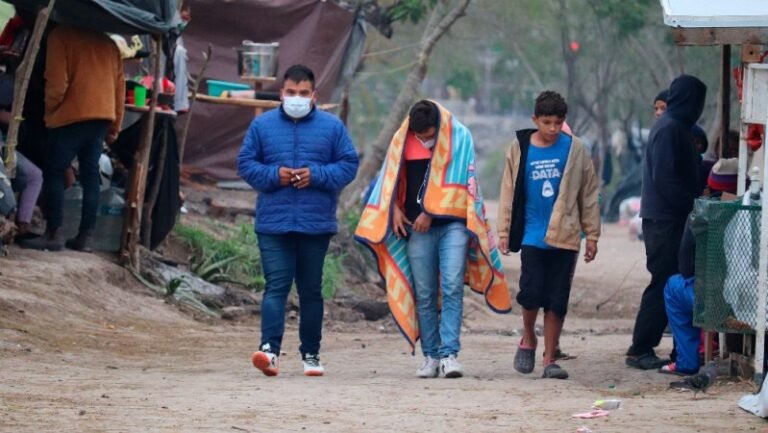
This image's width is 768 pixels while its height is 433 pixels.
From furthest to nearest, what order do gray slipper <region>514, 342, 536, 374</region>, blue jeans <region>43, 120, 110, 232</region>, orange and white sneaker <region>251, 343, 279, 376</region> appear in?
blue jeans <region>43, 120, 110, 232</region>, gray slipper <region>514, 342, 536, 374</region>, orange and white sneaker <region>251, 343, 279, 376</region>

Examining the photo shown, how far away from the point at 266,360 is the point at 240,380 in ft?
0.61

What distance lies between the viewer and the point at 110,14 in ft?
34.9

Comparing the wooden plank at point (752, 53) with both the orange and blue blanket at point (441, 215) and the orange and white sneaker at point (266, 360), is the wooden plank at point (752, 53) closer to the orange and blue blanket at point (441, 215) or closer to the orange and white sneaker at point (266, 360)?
the orange and blue blanket at point (441, 215)

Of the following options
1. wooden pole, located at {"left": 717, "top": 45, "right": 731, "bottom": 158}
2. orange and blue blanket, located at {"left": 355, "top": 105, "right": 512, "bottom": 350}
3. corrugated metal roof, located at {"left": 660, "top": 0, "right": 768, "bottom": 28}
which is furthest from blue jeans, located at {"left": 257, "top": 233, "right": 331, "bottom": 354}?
wooden pole, located at {"left": 717, "top": 45, "right": 731, "bottom": 158}

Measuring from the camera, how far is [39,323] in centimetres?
962

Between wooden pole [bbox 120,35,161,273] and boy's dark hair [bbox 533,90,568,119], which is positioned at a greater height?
boy's dark hair [bbox 533,90,568,119]

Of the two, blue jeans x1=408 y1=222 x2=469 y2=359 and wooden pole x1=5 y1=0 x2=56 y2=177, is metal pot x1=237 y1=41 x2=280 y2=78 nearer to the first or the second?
wooden pole x1=5 y1=0 x2=56 y2=177

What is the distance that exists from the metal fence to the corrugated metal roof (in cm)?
97

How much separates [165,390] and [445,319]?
1.85m

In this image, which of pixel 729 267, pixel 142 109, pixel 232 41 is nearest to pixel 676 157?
pixel 729 267

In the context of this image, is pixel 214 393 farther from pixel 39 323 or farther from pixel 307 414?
pixel 39 323

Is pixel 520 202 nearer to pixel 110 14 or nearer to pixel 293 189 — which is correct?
pixel 293 189

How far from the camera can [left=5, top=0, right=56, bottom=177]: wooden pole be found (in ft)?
33.6

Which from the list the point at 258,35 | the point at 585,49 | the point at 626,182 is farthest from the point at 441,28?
the point at 585,49
